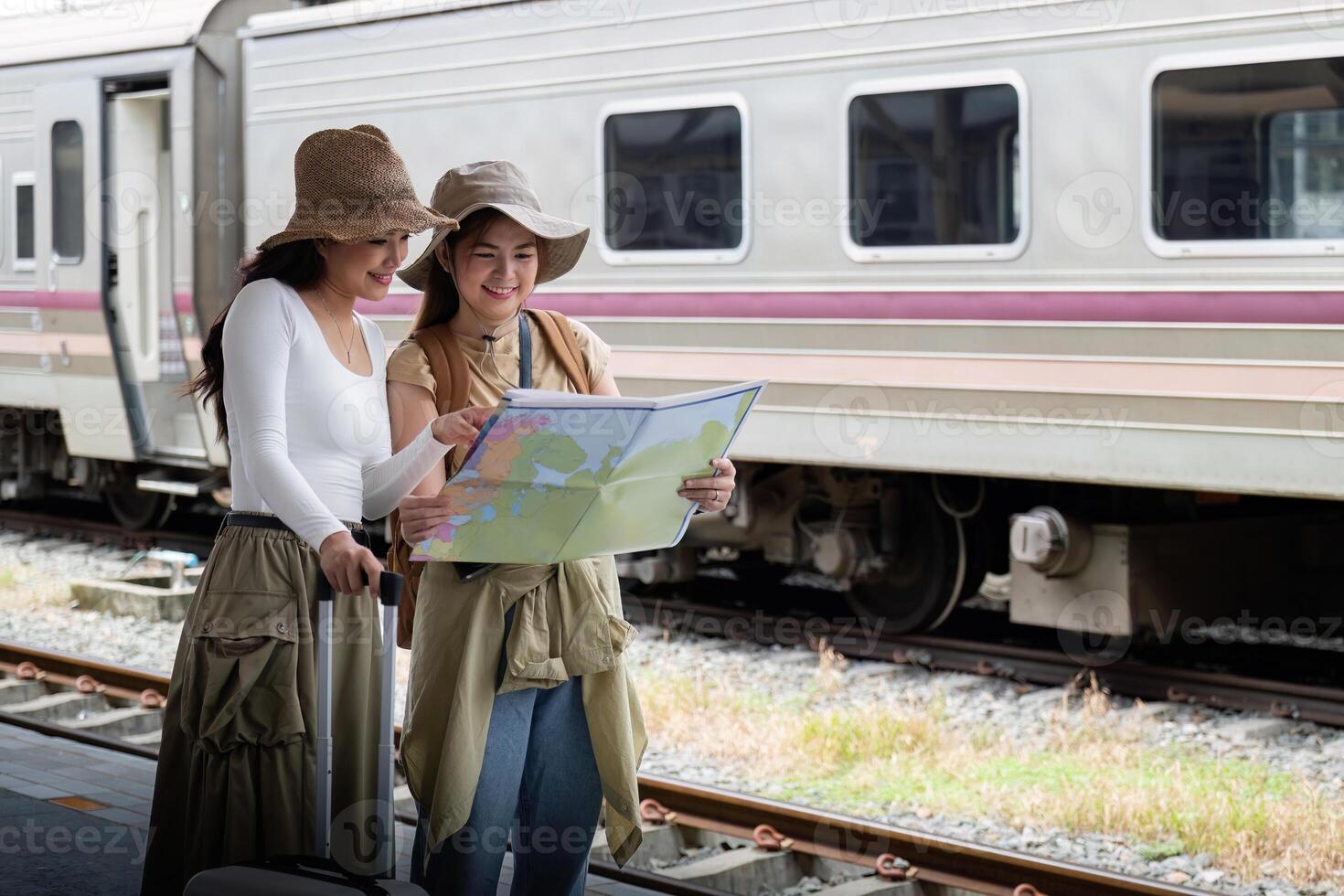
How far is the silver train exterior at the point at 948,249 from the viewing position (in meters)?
7.20

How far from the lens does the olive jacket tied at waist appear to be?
3330 mm

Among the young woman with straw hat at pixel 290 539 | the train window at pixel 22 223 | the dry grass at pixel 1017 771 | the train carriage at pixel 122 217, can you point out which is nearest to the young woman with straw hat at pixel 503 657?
the young woman with straw hat at pixel 290 539

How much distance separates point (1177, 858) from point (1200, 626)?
12.1ft

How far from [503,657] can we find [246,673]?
0.49 m

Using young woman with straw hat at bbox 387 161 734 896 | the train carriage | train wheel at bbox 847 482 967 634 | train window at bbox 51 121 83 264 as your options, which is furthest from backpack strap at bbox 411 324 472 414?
train window at bbox 51 121 83 264

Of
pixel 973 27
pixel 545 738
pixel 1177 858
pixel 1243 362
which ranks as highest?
pixel 973 27

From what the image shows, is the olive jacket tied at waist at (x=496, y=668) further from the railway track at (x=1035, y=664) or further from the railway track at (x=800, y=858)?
the railway track at (x=1035, y=664)

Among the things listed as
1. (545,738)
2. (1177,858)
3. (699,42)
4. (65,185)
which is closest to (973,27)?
(699,42)

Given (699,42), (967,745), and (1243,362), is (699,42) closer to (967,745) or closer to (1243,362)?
(1243,362)

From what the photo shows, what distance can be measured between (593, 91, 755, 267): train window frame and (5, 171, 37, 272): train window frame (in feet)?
17.1

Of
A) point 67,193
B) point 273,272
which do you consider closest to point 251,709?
point 273,272

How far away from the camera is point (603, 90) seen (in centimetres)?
920

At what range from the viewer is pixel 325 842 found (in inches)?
131

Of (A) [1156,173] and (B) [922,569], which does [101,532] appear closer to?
(B) [922,569]
